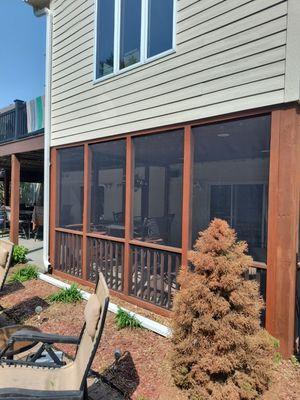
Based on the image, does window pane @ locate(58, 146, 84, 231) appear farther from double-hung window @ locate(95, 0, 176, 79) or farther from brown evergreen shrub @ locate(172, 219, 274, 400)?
brown evergreen shrub @ locate(172, 219, 274, 400)

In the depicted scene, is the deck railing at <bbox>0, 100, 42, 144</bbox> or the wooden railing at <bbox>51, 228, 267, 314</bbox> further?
the deck railing at <bbox>0, 100, 42, 144</bbox>

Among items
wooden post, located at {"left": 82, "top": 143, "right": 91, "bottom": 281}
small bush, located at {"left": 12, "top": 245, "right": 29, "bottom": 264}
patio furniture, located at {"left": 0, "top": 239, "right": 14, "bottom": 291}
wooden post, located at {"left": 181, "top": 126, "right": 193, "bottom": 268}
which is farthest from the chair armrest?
small bush, located at {"left": 12, "top": 245, "right": 29, "bottom": 264}

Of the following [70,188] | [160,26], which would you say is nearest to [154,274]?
[70,188]

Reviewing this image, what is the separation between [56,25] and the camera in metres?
6.57

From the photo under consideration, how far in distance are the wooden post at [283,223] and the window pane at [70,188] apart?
3.59 metres

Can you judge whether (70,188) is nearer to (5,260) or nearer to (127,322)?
(5,260)

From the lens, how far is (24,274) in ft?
20.8

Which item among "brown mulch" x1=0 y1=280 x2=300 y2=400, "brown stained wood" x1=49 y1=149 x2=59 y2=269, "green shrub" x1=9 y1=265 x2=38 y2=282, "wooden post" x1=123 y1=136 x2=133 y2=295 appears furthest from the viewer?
"brown stained wood" x1=49 y1=149 x2=59 y2=269

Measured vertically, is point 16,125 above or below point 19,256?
above

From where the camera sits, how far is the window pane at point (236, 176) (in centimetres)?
346

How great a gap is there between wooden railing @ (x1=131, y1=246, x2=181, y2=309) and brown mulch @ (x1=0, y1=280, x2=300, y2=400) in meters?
0.36

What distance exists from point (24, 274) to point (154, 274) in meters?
3.12

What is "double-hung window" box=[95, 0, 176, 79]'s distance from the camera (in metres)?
4.50

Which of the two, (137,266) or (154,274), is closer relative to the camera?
(154,274)
